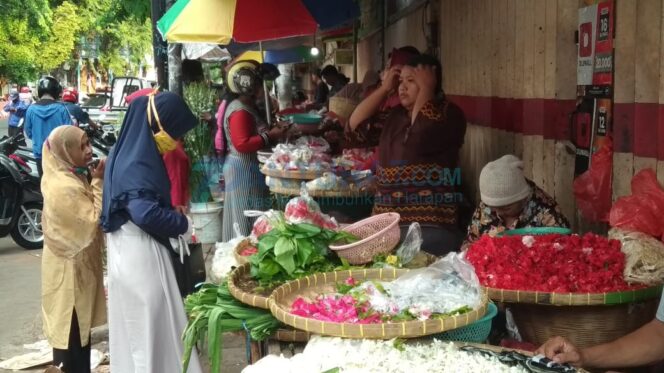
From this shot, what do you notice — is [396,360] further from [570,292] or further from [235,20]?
[235,20]

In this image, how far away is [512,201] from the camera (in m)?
3.37

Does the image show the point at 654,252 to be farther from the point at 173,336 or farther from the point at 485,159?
the point at 485,159

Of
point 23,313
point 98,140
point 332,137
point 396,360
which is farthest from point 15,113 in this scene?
point 396,360

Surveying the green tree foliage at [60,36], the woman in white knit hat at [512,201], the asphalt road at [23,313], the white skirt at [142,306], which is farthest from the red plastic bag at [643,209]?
the green tree foliage at [60,36]

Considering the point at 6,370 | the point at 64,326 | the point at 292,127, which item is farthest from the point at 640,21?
the point at 6,370

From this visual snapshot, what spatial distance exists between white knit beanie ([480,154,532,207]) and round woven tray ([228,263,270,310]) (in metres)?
1.27

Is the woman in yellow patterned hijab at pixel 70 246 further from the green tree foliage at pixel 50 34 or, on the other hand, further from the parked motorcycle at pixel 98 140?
the green tree foliage at pixel 50 34

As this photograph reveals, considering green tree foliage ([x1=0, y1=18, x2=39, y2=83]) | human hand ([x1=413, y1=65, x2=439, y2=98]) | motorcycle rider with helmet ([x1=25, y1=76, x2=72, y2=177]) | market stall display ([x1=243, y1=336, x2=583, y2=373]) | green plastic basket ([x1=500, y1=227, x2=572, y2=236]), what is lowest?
market stall display ([x1=243, y1=336, x2=583, y2=373])

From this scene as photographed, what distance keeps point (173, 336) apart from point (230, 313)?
1.58 metres

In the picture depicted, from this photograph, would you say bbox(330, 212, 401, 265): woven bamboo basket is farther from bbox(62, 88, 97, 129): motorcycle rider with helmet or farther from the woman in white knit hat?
bbox(62, 88, 97, 129): motorcycle rider with helmet

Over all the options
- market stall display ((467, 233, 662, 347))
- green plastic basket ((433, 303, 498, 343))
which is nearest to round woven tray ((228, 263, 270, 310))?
green plastic basket ((433, 303, 498, 343))

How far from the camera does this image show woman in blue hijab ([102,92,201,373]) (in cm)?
371

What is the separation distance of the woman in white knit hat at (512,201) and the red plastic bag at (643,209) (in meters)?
0.58

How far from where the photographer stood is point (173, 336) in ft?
13.2
